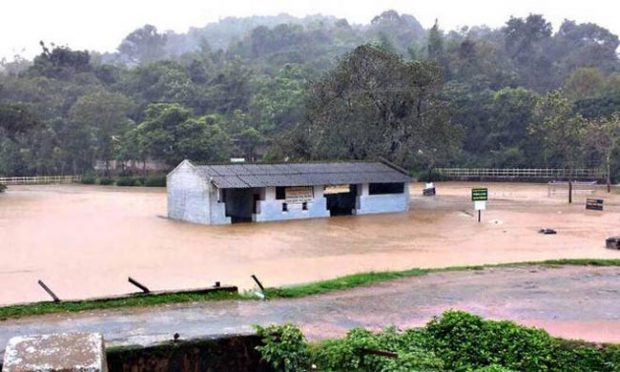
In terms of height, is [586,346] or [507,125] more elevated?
[507,125]

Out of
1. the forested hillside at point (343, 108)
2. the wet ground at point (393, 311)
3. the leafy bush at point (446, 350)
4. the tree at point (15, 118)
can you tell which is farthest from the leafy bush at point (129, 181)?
the leafy bush at point (446, 350)

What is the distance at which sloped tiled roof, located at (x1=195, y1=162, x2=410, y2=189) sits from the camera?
3041 centimetres

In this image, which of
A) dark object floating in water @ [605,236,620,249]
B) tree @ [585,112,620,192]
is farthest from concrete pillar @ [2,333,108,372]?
tree @ [585,112,620,192]

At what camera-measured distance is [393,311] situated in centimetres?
1178

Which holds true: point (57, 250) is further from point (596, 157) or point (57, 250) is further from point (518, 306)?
point (596, 157)

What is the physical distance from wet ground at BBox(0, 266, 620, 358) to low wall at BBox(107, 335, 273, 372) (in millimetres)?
222

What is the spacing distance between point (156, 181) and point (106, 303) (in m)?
45.9

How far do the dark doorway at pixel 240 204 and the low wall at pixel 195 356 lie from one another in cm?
2397

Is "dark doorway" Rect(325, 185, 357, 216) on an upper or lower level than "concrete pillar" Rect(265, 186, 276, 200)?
lower

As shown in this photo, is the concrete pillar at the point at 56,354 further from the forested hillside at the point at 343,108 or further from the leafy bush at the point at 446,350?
the forested hillside at the point at 343,108

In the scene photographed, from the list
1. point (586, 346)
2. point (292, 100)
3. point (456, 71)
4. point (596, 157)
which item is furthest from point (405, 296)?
point (456, 71)

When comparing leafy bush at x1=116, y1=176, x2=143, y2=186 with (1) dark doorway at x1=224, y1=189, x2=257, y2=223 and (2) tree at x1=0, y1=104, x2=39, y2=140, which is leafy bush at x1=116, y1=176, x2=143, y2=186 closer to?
(2) tree at x1=0, y1=104, x2=39, y2=140

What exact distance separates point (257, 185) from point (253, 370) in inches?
905

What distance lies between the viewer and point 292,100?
68375 millimetres
